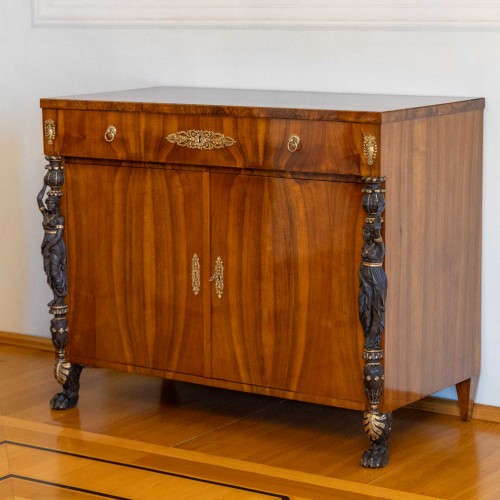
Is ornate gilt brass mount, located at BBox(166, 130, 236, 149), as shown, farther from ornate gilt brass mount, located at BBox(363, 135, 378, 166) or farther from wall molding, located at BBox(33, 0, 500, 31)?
wall molding, located at BBox(33, 0, 500, 31)

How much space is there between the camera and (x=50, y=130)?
322 cm

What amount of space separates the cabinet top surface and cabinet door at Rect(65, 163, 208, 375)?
19 centimetres

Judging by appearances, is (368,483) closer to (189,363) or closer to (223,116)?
(189,363)

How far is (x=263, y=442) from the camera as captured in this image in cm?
303

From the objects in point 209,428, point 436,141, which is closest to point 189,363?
point 209,428

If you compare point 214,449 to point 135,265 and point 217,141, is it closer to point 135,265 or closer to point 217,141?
point 135,265

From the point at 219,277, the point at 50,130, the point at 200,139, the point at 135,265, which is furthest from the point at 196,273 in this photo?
the point at 50,130

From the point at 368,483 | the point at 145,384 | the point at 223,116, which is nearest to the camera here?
the point at 368,483

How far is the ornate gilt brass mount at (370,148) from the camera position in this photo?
8.82ft

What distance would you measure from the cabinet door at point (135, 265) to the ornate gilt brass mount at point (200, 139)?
0.29 ft

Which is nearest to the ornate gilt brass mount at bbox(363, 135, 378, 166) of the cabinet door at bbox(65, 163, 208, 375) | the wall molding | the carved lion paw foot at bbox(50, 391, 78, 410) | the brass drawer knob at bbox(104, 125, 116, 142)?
the cabinet door at bbox(65, 163, 208, 375)

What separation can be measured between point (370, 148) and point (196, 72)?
1.09 metres

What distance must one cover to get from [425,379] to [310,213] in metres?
0.55

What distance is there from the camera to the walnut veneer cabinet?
2785 mm
